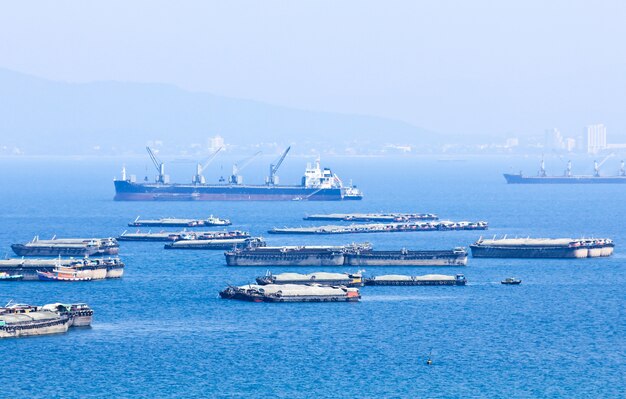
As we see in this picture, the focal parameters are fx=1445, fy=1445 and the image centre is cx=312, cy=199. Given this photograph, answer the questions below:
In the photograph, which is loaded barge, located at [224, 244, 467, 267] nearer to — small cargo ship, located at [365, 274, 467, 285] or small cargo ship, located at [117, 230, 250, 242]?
small cargo ship, located at [365, 274, 467, 285]

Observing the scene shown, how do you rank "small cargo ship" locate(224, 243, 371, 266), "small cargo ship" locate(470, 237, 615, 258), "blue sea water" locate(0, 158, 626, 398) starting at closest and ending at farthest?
1. "blue sea water" locate(0, 158, 626, 398)
2. "small cargo ship" locate(224, 243, 371, 266)
3. "small cargo ship" locate(470, 237, 615, 258)

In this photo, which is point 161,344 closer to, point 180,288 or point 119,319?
point 119,319

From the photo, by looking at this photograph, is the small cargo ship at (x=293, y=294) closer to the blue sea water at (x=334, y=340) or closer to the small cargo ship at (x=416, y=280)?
the blue sea water at (x=334, y=340)

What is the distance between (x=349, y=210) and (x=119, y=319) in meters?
116

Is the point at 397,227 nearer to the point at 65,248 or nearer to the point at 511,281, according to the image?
the point at 65,248

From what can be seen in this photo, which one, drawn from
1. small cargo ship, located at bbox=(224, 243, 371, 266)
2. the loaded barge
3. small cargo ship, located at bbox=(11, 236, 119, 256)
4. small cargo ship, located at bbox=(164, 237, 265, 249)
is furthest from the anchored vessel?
the loaded barge

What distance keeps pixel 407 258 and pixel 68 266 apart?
89.4 feet

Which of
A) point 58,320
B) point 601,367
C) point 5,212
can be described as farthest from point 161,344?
point 5,212

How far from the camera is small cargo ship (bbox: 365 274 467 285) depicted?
10100 centimetres

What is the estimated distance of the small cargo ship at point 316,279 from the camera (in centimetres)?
9912

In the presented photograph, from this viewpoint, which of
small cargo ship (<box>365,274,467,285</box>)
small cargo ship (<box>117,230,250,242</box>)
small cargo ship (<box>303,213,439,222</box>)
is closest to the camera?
small cargo ship (<box>365,274,467,285</box>)

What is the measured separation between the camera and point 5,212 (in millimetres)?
186625

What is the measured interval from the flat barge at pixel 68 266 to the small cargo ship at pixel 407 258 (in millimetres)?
20059

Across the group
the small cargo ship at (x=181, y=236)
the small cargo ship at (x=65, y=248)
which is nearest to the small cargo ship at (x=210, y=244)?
the small cargo ship at (x=181, y=236)
